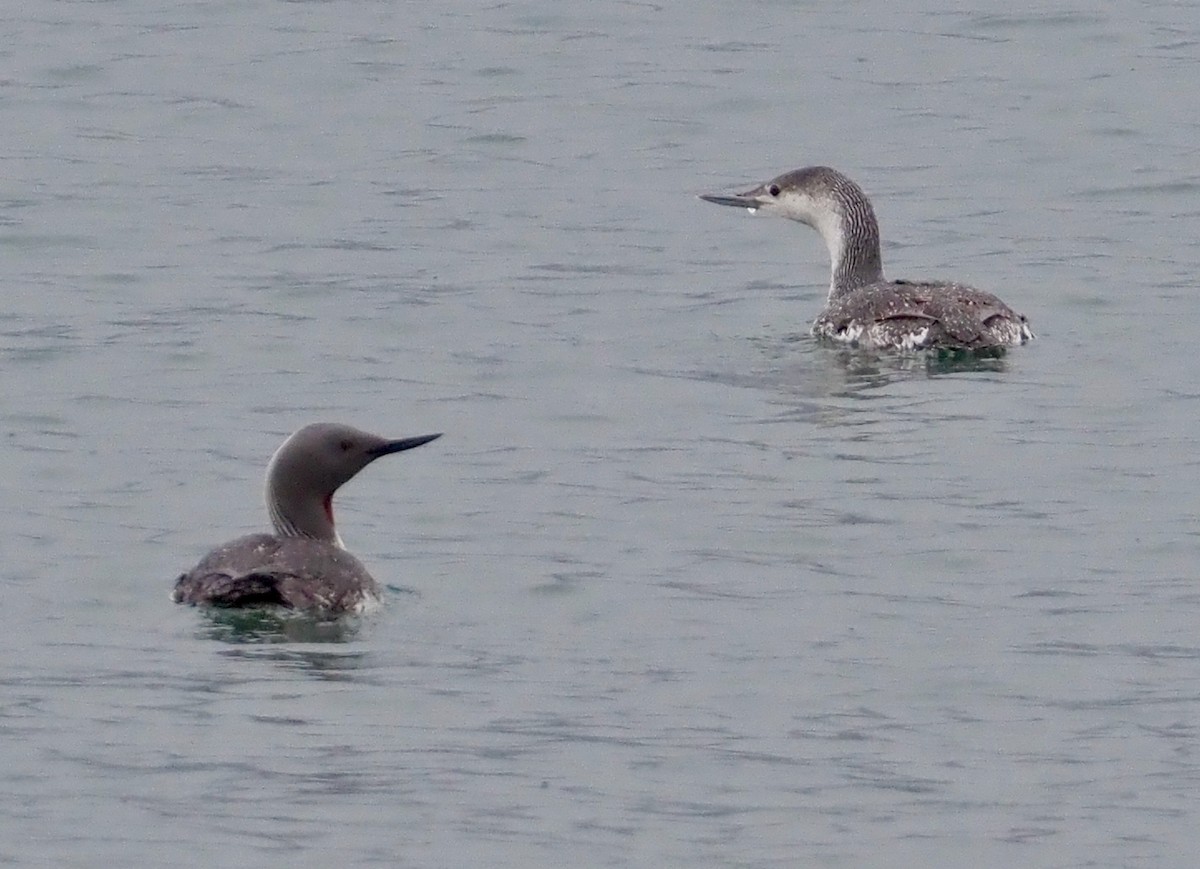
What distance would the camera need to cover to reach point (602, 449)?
13320 mm

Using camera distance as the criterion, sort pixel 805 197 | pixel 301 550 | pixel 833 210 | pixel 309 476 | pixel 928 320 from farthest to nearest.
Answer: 1. pixel 805 197
2. pixel 833 210
3. pixel 928 320
4. pixel 309 476
5. pixel 301 550

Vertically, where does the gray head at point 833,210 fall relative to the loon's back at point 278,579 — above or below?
above

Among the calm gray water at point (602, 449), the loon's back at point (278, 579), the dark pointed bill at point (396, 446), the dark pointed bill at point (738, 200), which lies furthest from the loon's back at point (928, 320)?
the loon's back at point (278, 579)

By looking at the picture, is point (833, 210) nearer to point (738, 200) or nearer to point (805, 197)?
point (805, 197)

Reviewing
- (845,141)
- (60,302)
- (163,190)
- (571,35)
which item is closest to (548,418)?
(60,302)

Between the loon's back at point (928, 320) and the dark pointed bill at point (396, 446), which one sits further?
the loon's back at point (928, 320)

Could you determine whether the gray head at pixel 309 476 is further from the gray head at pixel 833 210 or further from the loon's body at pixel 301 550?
the gray head at pixel 833 210

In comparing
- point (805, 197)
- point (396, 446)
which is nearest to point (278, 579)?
point (396, 446)

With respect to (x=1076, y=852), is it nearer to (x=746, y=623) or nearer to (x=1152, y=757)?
(x=1152, y=757)

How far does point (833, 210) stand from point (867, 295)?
146 cm

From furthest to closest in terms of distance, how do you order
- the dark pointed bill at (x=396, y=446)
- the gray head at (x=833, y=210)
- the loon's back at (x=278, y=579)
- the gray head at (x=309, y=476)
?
the gray head at (x=833, y=210), the dark pointed bill at (x=396, y=446), the gray head at (x=309, y=476), the loon's back at (x=278, y=579)

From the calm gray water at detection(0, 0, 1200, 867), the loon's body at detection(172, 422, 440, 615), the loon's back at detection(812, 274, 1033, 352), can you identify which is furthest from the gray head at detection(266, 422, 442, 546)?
the loon's back at detection(812, 274, 1033, 352)

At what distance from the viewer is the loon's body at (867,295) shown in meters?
15.2

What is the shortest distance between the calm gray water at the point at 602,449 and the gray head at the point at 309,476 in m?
0.40
